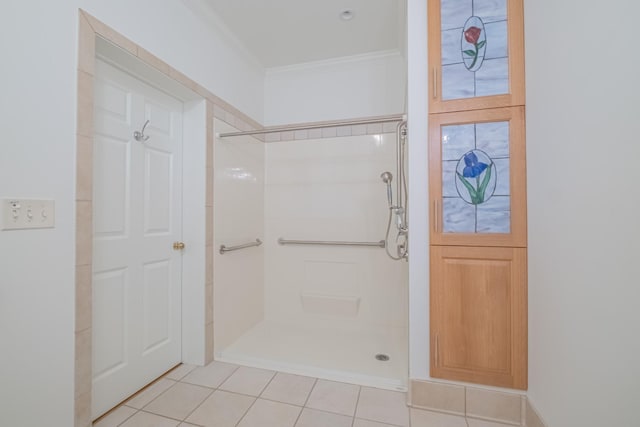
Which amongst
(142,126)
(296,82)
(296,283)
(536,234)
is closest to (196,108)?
(142,126)

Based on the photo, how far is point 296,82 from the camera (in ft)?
9.05

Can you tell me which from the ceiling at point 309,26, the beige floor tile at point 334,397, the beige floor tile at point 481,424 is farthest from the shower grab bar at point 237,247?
the beige floor tile at point 481,424

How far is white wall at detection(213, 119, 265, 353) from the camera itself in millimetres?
2074

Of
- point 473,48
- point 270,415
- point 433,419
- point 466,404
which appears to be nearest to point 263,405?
point 270,415

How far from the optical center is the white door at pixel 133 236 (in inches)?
56.2

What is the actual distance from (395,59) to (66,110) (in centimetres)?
243

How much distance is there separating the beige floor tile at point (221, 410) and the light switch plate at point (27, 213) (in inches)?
45.3

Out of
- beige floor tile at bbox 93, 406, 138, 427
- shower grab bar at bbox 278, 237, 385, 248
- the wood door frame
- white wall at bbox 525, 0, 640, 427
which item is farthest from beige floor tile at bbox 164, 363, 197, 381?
white wall at bbox 525, 0, 640, 427

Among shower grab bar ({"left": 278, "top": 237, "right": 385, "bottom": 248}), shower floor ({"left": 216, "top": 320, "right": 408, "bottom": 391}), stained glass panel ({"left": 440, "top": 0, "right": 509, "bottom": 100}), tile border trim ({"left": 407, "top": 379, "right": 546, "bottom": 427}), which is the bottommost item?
shower floor ({"left": 216, "top": 320, "right": 408, "bottom": 391})

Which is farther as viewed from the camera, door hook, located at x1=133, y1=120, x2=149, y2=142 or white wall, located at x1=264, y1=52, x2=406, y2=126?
white wall, located at x1=264, y1=52, x2=406, y2=126

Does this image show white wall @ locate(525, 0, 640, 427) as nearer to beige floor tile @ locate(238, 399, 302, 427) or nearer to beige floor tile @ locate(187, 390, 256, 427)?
beige floor tile @ locate(238, 399, 302, 427)

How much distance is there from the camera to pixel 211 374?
1.81m

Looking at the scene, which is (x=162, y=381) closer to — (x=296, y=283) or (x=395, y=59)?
(x=296, y=283)

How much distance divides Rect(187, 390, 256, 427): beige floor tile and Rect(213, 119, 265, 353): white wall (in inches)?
20.2
